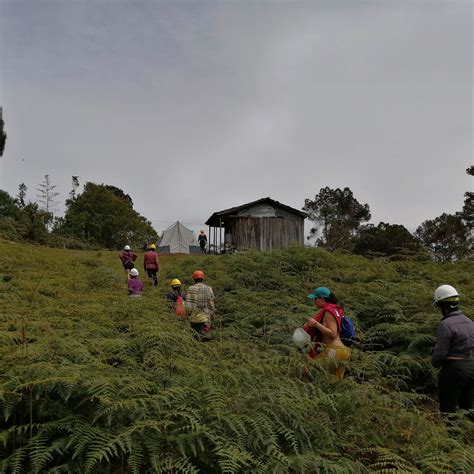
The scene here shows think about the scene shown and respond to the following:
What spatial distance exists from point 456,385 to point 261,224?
21194mm

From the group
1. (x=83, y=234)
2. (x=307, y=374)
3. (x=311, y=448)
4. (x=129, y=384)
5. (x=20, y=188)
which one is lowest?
(x=311, y=448)

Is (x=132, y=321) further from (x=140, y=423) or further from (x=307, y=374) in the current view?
(x=140, y=423)

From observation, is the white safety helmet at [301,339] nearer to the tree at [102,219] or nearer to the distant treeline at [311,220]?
the distant treeline at [311,220]

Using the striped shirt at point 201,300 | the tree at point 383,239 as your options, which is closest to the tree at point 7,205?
the tree at point 383,239

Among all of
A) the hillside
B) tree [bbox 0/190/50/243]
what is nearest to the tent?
tree [bbox 0/190/50/243]

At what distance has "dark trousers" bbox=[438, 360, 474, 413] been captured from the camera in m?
4.95

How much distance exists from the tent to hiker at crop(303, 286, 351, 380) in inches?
1170

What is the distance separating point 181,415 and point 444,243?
157ft

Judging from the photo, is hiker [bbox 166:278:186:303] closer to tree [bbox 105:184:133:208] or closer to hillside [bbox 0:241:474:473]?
hillside [bbox 0:241:474:473]

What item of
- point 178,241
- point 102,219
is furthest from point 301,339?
point 102,219

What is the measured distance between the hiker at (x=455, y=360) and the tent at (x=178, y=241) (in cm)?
3037

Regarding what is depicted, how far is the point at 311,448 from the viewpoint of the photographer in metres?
3.48

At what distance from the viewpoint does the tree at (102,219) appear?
56125 mm

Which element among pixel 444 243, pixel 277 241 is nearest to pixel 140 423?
pixel 277 241
